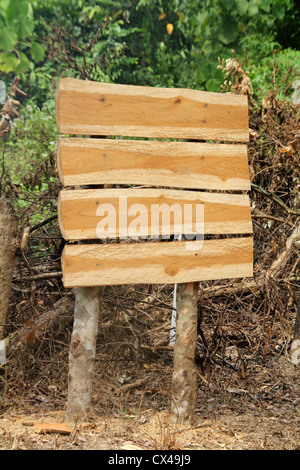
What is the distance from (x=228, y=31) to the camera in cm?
701

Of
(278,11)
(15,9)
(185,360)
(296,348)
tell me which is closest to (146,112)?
(185,360)

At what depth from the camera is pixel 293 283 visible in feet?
16.3

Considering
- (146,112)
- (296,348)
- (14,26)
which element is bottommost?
(296,348)

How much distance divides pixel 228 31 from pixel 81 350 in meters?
5.44

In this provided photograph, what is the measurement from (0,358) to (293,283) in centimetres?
281

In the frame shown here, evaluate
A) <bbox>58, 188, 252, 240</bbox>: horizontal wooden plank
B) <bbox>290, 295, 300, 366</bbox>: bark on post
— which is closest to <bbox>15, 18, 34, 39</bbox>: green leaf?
<bbox>58, 188, 252, 240</bbox>: horizontal wooden plank

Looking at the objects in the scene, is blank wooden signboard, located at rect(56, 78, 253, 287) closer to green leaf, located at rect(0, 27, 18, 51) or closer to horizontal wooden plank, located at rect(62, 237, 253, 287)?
horizontal wooden plank, located at rect(62, 237, 253, 287)

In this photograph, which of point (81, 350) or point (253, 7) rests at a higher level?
point (253, 7)

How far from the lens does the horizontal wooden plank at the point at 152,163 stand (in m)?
2.79

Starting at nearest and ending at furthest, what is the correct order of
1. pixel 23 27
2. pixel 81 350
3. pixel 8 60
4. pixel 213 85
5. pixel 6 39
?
1. pixel 81 350
2. pixel 23 27
3. pixel 6 39
4. pixel 213 85
5. pixel 8 60

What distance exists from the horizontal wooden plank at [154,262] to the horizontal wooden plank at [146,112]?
2.08ft

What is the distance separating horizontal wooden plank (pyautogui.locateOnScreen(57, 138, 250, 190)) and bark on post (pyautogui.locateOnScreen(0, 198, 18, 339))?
845 mm

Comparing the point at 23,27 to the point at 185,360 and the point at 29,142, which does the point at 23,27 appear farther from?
the point at 185,360
